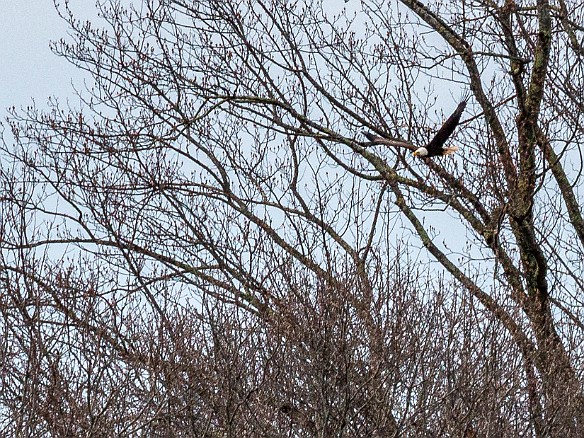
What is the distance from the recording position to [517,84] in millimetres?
12320

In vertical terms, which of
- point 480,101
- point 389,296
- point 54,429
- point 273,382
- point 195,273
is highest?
point 480,101

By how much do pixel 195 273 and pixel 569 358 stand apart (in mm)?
4510

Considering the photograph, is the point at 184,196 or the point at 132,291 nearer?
the point at 132,291

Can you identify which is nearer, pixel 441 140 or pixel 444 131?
pixel 444 131

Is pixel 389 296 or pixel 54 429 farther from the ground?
pixel 389 296

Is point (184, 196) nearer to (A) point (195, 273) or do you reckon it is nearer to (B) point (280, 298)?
(A) point (195, 273)

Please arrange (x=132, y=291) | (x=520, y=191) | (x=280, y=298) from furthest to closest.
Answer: (x=520, y=191)
(x=132, y=291)
(x=280, y=298)

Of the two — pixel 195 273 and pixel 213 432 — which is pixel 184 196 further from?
pixel 213 432

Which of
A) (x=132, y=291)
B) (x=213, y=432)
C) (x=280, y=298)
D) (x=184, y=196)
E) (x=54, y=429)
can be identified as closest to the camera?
(x=54, y=429)

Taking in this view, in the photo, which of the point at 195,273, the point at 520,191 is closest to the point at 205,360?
the point at 195,273

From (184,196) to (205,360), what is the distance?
5347 mm

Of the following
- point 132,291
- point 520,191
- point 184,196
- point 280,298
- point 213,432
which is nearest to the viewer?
point 213,432

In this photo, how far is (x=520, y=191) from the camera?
40.0 feet

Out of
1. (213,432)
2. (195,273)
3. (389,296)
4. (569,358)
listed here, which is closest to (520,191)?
(569,358)
